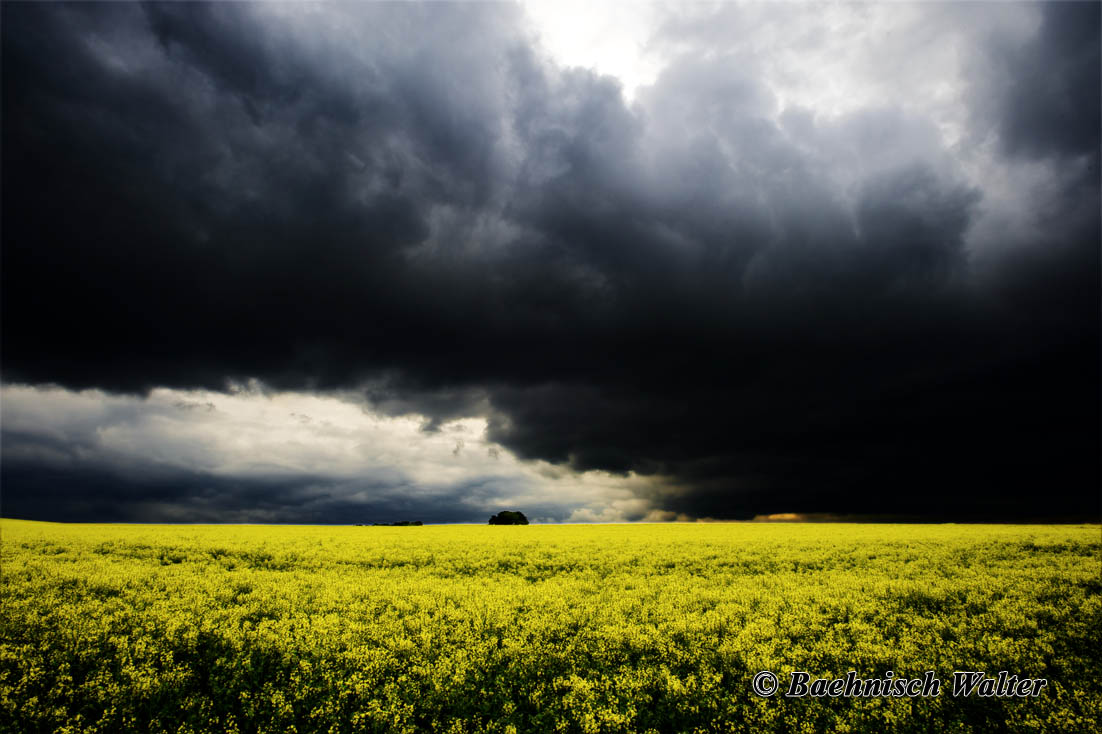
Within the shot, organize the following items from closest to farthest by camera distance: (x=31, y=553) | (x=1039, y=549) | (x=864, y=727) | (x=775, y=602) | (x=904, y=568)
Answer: (x=864, y=727) < (x=775, y=602) < (x=904, y=568) < (x=31, y=553) < (x=1039, y=549)

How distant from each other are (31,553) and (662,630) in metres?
32.4

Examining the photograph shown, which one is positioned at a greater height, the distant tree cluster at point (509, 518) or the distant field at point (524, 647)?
the distant field at point (524, 647)

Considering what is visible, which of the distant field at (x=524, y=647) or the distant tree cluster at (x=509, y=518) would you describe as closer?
the distant field at (x=524, y=647)

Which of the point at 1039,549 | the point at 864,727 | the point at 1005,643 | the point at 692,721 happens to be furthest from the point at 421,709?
the point at 1039,549

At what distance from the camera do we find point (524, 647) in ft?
42.5

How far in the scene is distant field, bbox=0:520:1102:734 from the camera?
10.3 metres

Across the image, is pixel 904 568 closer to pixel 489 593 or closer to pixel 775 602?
pixel 775 602

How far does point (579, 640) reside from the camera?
44.4 feet

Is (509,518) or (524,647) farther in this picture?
(509,518)

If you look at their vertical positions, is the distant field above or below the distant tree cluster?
above

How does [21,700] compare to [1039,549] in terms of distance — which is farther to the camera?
[1039,549]

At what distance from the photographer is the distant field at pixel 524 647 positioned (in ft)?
33.8

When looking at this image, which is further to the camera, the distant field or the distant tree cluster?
the distant tree cluster

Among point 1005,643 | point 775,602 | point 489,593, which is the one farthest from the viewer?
point 489,593
